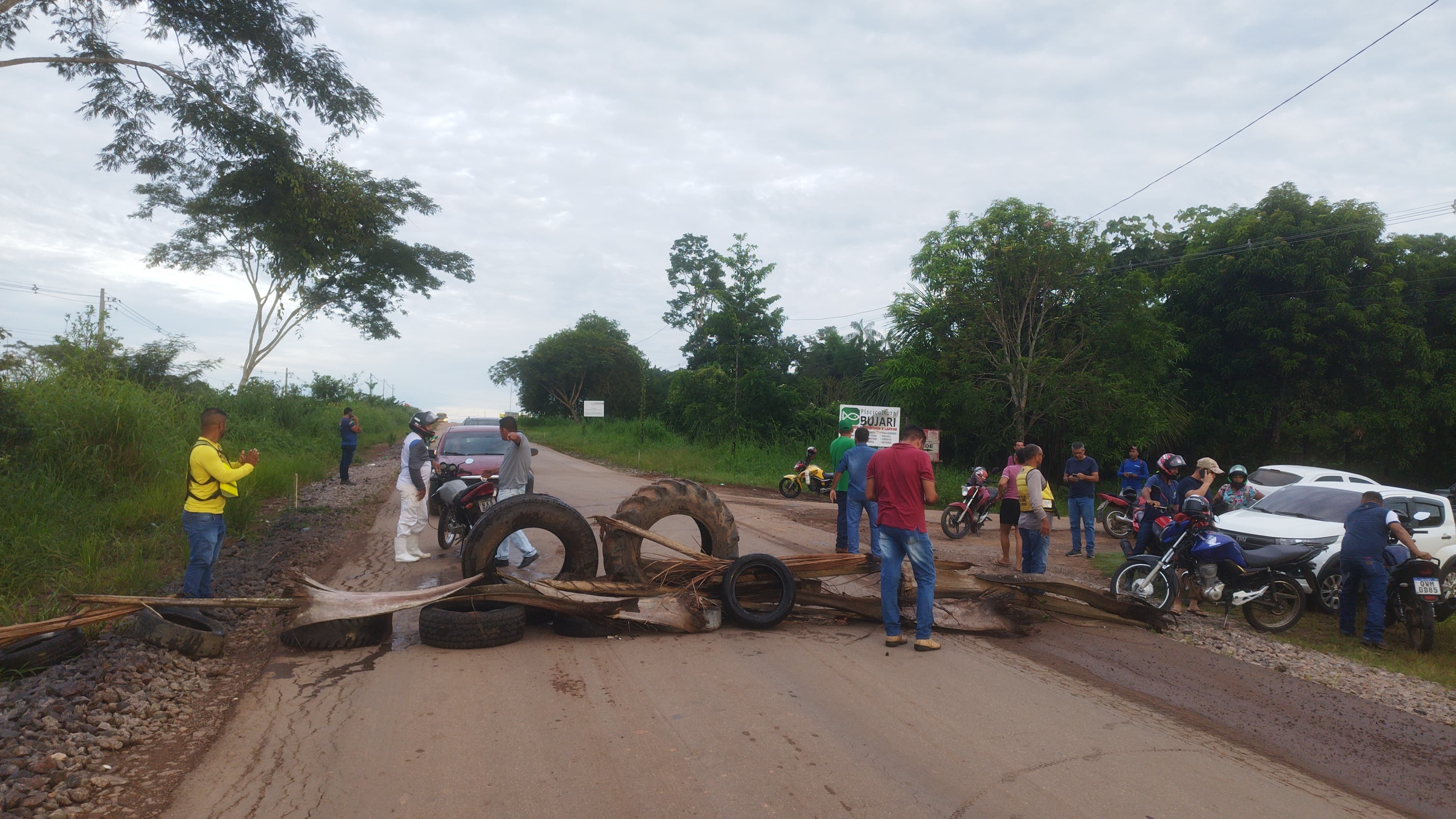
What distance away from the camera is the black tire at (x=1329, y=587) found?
9953 mm

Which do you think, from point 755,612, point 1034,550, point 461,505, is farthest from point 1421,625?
point 461,505

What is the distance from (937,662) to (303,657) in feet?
15.9

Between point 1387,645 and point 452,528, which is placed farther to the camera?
point 452,528

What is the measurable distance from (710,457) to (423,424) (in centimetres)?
2046

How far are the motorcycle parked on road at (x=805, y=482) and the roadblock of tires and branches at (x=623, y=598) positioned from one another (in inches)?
479

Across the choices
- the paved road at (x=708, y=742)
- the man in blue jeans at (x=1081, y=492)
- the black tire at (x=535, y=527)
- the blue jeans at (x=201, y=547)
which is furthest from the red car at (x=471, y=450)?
the man in blue jeans at (x=1081, y=492)

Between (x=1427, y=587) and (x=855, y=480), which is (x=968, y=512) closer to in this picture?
(x=855, y=480)

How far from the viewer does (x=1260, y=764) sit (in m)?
4.69

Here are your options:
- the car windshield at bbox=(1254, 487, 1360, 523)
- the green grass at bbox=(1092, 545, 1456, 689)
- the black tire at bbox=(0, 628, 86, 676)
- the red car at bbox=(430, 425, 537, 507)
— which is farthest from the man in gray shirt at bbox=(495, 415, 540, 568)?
the car windshield at bbox=(1254, 487, 1360, 523)

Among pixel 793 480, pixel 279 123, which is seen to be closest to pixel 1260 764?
pixel 279 123

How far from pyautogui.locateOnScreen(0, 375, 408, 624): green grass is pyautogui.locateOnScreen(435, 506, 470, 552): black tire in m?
2.88

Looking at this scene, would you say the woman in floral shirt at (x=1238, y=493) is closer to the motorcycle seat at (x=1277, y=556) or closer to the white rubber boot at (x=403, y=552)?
the motorcycle seat at (x=1277, y=556)

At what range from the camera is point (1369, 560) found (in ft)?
28.0

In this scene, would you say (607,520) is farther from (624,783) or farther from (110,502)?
(110,502)
